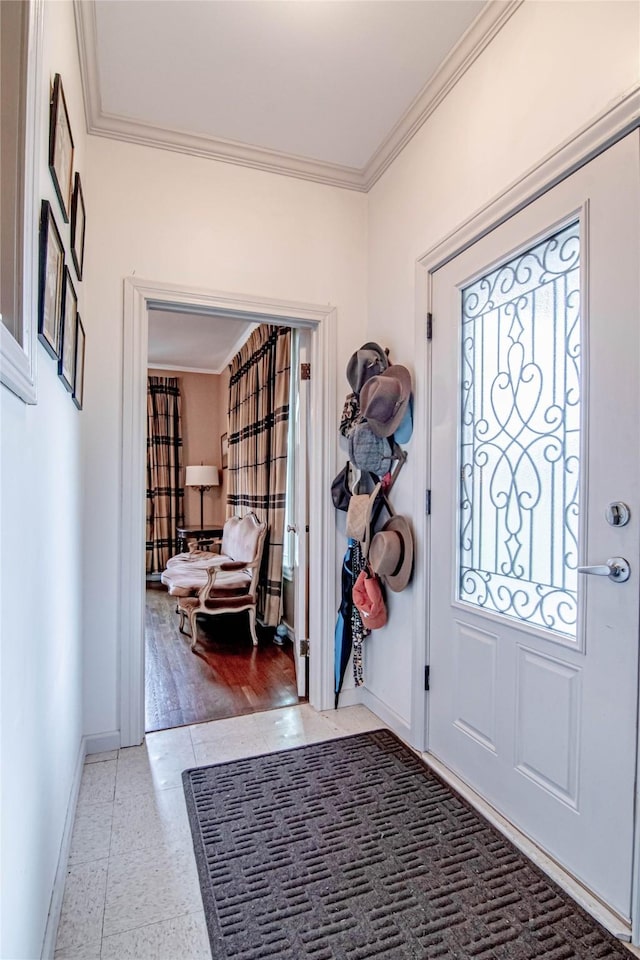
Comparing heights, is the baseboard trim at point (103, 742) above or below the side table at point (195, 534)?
below

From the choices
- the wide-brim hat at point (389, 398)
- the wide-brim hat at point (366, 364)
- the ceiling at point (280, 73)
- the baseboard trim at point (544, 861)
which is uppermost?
the ceiling at point (280, 73)

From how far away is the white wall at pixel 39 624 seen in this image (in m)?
0.89

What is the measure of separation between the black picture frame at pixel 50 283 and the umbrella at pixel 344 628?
1716 millimetres

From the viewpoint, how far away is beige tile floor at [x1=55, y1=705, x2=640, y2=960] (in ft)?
4.29

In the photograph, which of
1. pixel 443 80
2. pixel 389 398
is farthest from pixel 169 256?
pixel 443 80

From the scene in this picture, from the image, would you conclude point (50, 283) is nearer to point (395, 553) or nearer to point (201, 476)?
point (395, 553)

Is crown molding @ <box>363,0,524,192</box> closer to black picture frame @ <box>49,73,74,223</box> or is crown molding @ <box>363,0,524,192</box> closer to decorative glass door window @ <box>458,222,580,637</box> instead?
decorative glass door window @ <box>458,222,580,637</box>

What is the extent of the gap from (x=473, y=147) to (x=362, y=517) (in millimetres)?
1583

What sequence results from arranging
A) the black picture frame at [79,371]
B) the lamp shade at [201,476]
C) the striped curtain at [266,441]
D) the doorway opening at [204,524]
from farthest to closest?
the lamp shade at [201,476], the striped curtain at [266,441], the doorway opening at [204,524], the black picture frame at [79,371]

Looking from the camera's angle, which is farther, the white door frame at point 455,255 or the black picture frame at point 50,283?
the white door frame at point 455,255

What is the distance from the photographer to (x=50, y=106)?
4.21 feet

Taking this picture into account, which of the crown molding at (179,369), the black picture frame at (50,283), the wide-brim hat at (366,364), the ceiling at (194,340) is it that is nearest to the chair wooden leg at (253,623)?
the wide-brim hat at (366,364)

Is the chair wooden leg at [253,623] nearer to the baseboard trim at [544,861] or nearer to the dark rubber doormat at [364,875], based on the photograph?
the dark rubber doormat at [364,875]

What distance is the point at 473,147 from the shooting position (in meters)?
1.92
